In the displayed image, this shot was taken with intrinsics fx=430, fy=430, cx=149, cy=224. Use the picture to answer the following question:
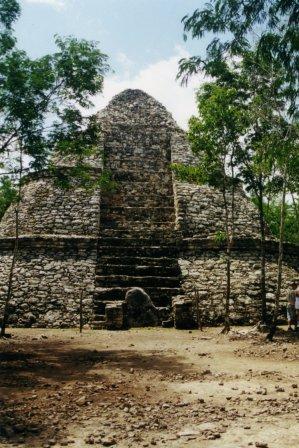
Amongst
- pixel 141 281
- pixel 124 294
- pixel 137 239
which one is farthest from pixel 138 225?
pixel 124 294

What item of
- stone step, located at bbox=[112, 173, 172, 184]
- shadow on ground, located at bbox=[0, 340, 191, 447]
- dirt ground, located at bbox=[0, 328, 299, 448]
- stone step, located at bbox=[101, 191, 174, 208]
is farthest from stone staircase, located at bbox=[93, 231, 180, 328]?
stone step, located at bbox=[112, 173, 172, 184]

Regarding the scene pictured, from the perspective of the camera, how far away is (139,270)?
14984mm

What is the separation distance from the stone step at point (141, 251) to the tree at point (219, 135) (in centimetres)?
360

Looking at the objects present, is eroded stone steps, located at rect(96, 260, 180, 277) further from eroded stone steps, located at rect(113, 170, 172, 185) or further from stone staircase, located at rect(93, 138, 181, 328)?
eroded stone steps, located at rect(113, 170, 172, 185)

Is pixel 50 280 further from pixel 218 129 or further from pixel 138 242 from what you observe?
pixel 218 129

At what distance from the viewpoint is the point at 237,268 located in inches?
574

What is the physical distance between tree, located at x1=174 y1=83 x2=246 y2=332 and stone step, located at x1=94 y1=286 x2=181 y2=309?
217cm

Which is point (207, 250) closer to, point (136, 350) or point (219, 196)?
point (219, 196)

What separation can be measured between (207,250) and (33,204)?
281 inches

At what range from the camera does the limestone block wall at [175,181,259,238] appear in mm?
16141

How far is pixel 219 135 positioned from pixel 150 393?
8235mm

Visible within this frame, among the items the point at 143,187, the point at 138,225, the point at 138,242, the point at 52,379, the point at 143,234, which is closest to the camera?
the point at 52,379

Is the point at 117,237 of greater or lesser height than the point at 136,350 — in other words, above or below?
above

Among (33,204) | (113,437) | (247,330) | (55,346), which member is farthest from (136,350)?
(33,204)
